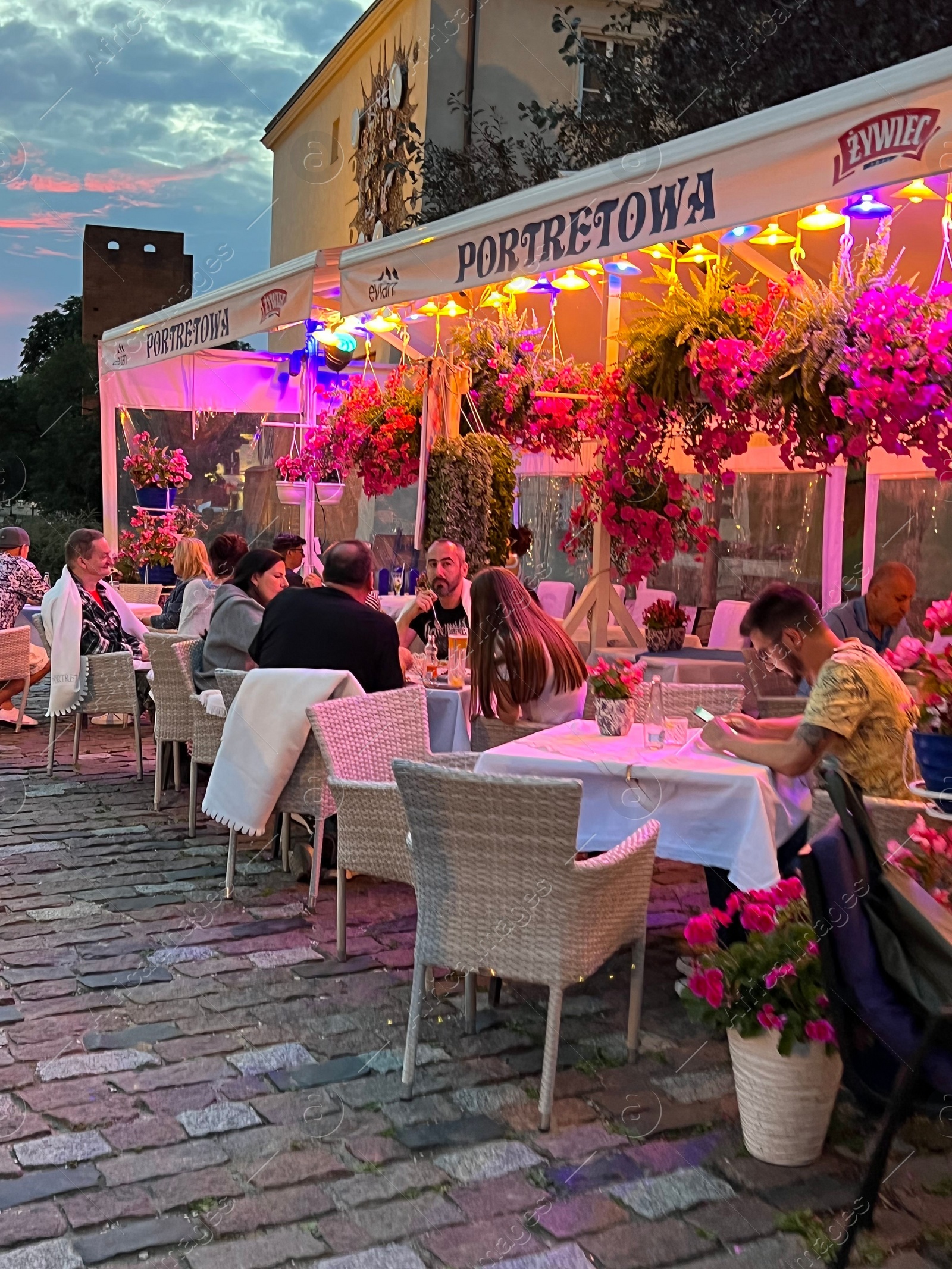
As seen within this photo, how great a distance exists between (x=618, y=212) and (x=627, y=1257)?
365 centimetres

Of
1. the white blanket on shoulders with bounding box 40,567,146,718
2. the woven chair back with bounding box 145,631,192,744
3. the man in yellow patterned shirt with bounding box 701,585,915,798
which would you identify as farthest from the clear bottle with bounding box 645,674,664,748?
the white blanket on shoulders with bounding box 40,567,146,718

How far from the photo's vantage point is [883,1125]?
2.73 meters

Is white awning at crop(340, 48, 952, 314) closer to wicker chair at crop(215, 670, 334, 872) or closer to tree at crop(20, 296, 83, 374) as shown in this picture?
wicker chair at crop(215, 670, 334, 872)

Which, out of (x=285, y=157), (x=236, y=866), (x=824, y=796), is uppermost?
(x=285, y=157)

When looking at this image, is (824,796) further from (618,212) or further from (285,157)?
(285,157)

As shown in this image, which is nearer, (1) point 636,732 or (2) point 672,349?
(1) point 636,732

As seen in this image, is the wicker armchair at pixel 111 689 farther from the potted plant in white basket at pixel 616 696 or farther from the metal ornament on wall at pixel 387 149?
the metal ornament on wall at pixel 387 149

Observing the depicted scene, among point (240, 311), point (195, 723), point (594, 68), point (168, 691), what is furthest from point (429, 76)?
point (195, 723)

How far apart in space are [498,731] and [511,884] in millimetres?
2079

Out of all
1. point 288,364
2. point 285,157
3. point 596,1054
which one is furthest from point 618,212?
point 285,157

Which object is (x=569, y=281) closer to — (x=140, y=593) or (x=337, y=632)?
(x=337, y=632)

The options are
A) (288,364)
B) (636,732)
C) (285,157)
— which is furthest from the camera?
(285,157)

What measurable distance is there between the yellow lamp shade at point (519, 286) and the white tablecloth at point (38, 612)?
11.5ft

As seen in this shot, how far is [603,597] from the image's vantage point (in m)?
7.43
